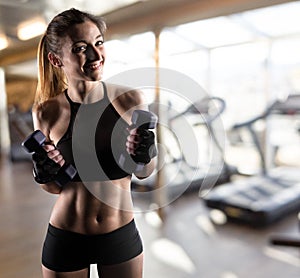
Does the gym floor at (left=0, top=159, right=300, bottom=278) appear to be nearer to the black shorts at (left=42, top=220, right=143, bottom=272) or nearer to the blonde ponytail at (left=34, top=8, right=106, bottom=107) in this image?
the black shorts at (left=42, top=220, right=143, bottom=272)

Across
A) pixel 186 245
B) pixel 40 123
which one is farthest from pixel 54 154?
pixel 186 245

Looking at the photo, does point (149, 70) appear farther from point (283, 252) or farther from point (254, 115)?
point (254, 115)

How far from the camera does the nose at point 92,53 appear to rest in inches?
32.4

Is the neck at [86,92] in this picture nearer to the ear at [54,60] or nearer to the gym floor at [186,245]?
the ear at [54,60]

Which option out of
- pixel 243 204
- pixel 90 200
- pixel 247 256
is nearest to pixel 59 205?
pixel 90 200

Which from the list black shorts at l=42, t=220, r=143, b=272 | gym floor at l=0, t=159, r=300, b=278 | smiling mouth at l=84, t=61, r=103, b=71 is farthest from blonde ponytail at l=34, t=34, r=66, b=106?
gym floor at l=0, t=159, r=300, b=278

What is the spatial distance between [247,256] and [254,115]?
2.38 m

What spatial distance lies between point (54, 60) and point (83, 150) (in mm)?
243

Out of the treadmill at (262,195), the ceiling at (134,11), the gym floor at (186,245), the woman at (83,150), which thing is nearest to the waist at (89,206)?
the woman at (83,150)

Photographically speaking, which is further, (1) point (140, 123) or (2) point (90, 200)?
(2) point (90, 200)

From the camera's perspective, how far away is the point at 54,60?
873 millimetres

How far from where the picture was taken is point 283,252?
2.70 metres

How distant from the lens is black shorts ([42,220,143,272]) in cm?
93

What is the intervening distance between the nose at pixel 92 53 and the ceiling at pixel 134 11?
1017 millimetres
